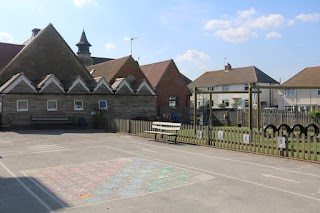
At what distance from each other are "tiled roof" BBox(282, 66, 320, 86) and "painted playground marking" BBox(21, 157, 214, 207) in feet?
159

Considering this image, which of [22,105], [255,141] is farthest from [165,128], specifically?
[22,105]

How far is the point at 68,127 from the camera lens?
99.8 ft

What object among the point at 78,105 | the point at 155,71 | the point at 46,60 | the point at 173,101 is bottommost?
the point at 78,105

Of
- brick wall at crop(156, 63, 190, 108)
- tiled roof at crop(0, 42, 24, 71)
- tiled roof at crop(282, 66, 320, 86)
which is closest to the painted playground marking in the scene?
tiled roof at crop(0, 42, 24, 71)

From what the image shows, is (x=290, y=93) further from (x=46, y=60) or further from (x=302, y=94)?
(x=46, y=60)

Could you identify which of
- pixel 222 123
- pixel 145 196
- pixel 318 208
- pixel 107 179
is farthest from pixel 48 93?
pixel 318 208

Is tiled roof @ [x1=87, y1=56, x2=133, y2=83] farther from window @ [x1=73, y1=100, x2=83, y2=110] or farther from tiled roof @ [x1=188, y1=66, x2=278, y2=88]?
tiled roof @ [x1=188, y1=66, x2=278, y2=88]

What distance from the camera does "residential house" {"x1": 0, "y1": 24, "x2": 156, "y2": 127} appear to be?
29.1 metres

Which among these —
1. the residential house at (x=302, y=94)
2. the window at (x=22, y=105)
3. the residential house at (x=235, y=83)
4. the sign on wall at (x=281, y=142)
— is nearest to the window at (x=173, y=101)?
the residential house at (x=235, y=83)

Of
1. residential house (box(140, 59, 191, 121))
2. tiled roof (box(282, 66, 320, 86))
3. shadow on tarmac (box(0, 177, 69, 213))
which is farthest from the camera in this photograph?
tiled roof (box(282, 66, 320, 86))

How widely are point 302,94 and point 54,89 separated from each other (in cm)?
4201

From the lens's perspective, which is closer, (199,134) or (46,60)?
(199,134)

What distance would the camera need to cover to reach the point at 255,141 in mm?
14938

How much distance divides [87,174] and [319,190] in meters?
6.78
